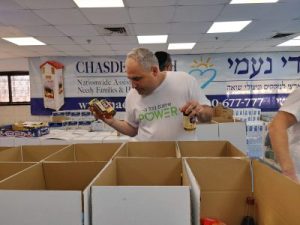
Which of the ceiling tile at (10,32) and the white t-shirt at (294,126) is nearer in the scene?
the white t-shirt at (294,126)

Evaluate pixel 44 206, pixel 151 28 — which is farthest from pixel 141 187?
pixel 151 28

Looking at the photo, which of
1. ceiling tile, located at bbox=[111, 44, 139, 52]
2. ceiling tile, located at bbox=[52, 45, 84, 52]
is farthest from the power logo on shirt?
ceiling tile, located at bbox=[52, 45, 84, 52]

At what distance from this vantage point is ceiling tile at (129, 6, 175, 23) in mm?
3779

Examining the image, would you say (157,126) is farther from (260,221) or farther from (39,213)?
(39,213)

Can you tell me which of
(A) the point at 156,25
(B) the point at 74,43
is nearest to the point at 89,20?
(A) the point at 156,25

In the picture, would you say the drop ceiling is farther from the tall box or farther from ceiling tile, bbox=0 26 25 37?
the tall box

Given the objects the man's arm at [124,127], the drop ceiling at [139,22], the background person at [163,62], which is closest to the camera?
the man's arm at [124,127]

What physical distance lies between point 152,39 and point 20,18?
2.46m

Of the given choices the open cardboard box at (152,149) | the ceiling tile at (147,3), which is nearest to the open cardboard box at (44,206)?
the open cardboard box at (152,149)

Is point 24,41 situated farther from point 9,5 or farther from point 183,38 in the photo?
point 183,38

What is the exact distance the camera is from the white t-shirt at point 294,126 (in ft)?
4.40

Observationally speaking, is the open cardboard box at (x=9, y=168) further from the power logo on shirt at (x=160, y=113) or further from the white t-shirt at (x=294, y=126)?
the white t-shirt at (x=294, y=126)

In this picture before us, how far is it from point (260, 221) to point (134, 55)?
3.37 ft

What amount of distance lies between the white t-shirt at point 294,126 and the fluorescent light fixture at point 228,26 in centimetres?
346
